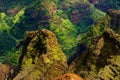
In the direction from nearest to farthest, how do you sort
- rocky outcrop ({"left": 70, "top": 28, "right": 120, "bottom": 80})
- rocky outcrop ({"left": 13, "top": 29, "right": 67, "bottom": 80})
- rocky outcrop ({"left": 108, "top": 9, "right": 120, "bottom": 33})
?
1. rocky outcrop ({"left": 70, "top": 28, "right": 120, "bottom": 80})
2. rocky outcrop ({"left": 13, "top": 29, "right": 67, "bottom": 80})
3. rocky outcrop ({"left": 108, "top": 9, "right": 120, "bottom": 33})

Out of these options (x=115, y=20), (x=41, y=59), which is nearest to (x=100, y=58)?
(x=41, y=59)

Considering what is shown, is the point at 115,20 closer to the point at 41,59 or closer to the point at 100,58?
the point at 100,58

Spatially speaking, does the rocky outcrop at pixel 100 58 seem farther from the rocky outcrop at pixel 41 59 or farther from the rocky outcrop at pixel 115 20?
the rocky outcrop at pixel 115 20

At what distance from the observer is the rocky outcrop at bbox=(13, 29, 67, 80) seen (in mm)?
53125

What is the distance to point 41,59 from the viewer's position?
5553 centimetres

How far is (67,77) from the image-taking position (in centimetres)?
3189

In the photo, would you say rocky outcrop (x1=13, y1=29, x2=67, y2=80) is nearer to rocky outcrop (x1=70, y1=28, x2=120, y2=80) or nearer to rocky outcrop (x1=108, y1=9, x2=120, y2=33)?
rocky outcrop (x1=70, y1=28, x2=120, y2=80)

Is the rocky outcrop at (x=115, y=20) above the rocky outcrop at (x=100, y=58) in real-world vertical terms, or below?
below

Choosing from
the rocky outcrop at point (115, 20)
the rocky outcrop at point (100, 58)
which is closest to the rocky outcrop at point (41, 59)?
the rocky outcrop at point (100, 58)

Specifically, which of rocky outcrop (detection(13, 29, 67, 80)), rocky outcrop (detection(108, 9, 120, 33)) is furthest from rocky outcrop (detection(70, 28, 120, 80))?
rocky outcrop (detection(108, 9, 120, 33))

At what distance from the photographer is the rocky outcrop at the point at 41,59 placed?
174ft

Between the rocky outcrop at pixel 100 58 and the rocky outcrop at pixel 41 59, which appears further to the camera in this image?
the rocky outcrop at pixel 41 59

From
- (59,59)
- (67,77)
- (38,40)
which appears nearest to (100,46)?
(59,59)

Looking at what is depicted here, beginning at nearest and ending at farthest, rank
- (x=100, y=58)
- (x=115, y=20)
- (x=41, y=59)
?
(x=100, y=58) < (x=41, y=59) < (x=115, y=20)
